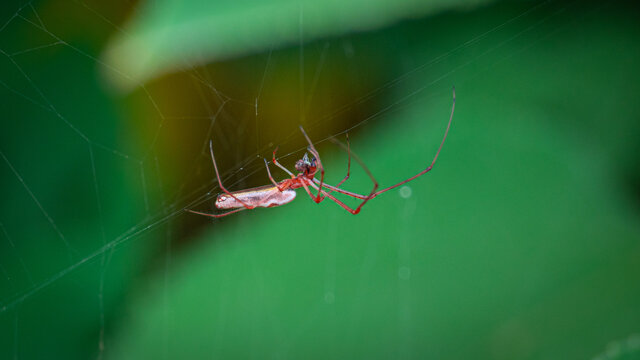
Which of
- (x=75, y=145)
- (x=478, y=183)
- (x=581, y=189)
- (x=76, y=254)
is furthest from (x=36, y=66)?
(x=581, y=189)

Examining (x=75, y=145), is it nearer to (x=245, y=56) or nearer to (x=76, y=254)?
(x=76, y=254)

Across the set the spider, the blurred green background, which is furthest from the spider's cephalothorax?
the blurred green background

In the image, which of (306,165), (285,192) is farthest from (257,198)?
(306,165)

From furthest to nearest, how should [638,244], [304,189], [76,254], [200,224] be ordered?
[304,189]
[200,224]
[76,254]
[638,244]

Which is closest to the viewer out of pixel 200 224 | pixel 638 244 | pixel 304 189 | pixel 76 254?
pixel 638 244

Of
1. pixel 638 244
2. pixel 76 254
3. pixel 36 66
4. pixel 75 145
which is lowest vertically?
pixel 638 244

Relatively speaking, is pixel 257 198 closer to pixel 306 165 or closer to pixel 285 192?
pixel 285 192

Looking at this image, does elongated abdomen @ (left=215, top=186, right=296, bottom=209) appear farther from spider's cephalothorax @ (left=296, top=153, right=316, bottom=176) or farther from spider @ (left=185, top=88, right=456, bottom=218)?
spider's cephalothorax @ (left=296, top=153, right=316, bottom=176)
